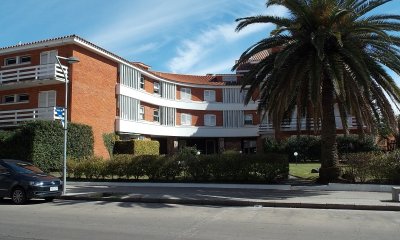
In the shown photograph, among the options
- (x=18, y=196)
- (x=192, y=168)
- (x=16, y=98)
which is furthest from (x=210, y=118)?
(x=18, y=196)

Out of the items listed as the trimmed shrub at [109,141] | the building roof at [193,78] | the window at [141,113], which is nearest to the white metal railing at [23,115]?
the trimmed shrub at [109,141]

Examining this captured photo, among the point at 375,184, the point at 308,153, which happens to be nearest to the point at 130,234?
the point at 375,184

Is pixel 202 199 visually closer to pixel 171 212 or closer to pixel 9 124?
pixel 171 212

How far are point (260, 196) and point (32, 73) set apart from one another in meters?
21.3

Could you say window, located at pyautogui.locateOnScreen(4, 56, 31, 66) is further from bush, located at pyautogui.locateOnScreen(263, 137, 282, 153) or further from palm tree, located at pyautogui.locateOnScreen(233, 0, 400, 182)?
bush, located at pyautogui.locateOnScreen(263, 137, 282, 153)

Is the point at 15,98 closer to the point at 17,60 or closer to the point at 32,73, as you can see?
the point at 17,60

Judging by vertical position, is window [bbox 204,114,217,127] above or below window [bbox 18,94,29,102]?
below

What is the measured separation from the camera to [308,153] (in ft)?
128

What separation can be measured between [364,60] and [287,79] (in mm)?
3218

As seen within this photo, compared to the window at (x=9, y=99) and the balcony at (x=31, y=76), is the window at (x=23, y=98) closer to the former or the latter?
the window at (x=9, y=99)

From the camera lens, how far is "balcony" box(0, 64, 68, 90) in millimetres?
30227

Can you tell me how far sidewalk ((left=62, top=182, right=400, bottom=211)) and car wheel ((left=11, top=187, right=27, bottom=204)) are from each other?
1.84 m

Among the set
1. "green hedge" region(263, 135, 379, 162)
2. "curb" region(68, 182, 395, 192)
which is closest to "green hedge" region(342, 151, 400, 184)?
"curb" region(68, 182, 395, 192)

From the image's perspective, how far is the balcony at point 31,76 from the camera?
30.2 m
